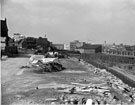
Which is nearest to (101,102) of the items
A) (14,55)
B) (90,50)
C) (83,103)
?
(83,103)

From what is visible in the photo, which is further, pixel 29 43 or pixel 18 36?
pixel 18 36

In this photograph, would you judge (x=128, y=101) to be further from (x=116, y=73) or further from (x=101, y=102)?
(x=116, y=73)

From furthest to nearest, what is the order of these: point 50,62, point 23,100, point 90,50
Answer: point 90,50
point 50,62
point 23,100

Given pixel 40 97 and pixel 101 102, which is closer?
pixel 101 102

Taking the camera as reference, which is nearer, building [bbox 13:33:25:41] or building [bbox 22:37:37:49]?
building [bbox 22:37:37:49]

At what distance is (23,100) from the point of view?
9.34m

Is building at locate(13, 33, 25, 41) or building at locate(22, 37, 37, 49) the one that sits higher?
building at locate(13, 33, 25, 41)

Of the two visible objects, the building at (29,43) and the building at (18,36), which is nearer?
the building at (29,43)

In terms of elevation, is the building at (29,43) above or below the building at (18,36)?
below

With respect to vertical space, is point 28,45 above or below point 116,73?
above

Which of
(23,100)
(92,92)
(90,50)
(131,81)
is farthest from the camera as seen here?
(90,50)

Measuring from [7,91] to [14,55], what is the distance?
111 ft

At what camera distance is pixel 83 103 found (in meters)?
8.63

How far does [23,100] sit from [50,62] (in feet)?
44.2
